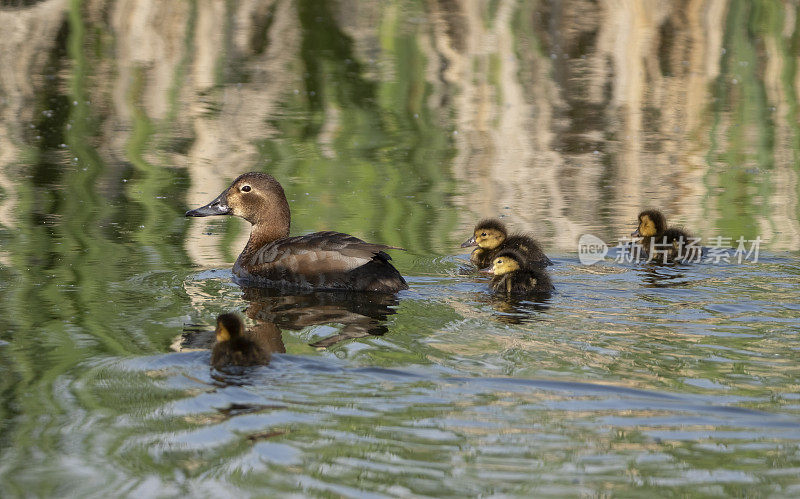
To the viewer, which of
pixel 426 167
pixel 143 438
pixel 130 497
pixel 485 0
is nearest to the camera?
pixel 130 497

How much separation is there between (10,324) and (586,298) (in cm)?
305

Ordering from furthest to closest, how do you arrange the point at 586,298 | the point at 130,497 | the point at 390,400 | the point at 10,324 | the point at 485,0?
the point at 485,0 < the point at 586,298 < the point at 10,324 < the point at 390,400 < the point at 130,497

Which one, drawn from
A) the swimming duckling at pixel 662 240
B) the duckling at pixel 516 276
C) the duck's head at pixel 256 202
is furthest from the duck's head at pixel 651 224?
the duck's head at pixel 256 202

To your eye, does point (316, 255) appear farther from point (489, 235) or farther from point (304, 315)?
point (489, 235)

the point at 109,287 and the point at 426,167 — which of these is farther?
the point at 426,167

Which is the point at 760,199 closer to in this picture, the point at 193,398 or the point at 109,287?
the point at 109,287

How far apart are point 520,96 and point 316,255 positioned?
756cm

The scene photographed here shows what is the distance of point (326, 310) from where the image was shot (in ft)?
20.7

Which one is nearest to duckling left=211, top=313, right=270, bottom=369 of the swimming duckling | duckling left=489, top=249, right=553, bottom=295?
duckling left=489, top=249, right=553, bottom=295

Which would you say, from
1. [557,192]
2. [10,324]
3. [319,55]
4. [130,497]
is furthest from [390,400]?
[319,55]

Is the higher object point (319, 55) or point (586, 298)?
point (319, 55)

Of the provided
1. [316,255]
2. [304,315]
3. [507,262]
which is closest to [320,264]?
[316,255]

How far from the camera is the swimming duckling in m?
7.53

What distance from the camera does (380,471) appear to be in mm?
3844
